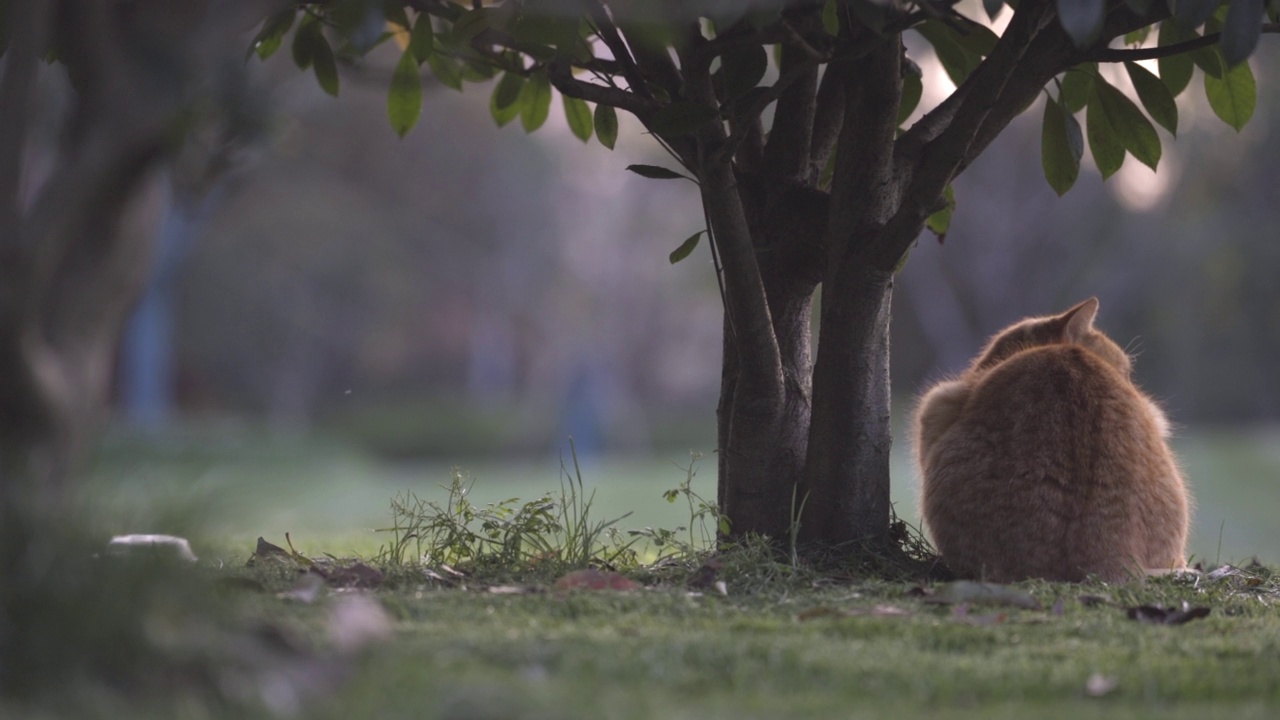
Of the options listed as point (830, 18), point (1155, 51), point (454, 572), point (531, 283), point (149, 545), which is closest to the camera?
point (149, 545)

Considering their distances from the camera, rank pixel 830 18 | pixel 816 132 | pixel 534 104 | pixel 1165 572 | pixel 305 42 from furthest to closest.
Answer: pixel 534 104 → pixel 816 132 → pixel 305 42 → pixel 1165 572 → pixel 830 18

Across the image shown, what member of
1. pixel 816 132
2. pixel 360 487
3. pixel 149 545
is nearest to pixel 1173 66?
pixel 816 132

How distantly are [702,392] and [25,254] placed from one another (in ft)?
142

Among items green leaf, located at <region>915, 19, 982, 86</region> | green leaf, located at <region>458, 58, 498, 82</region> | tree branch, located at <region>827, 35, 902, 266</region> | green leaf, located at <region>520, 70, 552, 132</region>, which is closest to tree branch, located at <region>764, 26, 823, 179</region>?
tree branch, located at <region>827, 35, 902, 266</region>

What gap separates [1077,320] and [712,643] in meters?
2.08

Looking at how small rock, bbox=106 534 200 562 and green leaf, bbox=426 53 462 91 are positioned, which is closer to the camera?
small rock, bbox=106 534 200 562

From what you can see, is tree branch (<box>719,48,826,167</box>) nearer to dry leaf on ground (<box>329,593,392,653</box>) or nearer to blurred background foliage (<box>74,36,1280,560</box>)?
dry leaf on ground (<box>329,593,392,653</box>)

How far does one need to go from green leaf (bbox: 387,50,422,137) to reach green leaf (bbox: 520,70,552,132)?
0.31 meters

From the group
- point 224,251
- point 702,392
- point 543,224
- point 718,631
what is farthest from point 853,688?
point 702,392

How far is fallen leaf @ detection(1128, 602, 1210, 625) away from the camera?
2.26m

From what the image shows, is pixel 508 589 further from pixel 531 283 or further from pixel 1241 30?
pixel 531 283

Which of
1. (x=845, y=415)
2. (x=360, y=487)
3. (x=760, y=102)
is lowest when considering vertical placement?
(x=360, y=487)

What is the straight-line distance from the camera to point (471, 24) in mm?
2631

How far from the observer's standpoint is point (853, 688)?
5.32 feet
